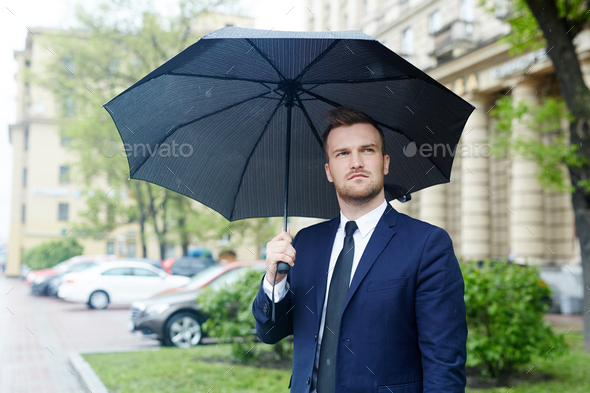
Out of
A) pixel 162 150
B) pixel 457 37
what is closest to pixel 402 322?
pixel 162 150

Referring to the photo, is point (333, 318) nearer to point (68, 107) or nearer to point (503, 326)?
point (503, 326)

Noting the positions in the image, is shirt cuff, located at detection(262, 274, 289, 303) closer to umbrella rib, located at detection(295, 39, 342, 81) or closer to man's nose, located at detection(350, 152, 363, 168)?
man's nose, located at detection(350, 152, 363, 168)

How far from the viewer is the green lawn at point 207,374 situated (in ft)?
20.7

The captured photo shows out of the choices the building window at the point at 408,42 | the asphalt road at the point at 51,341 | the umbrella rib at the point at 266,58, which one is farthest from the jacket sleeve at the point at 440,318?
the building window at the point at 408,42

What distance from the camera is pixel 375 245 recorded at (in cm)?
224

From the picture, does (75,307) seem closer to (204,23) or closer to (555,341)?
(204,23)

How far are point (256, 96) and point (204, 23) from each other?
24023 millimetres

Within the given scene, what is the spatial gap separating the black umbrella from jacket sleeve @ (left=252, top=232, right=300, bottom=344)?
1.69 ft

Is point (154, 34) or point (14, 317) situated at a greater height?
point (154, 34)

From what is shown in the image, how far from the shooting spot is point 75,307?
64.5ft

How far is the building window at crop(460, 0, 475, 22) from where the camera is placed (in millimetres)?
22930

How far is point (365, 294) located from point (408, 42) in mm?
27245

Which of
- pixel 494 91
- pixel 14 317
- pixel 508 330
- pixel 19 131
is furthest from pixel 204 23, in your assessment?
pixel 19 131

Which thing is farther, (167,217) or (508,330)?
(167,217)
